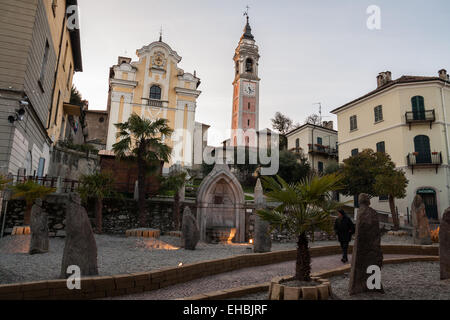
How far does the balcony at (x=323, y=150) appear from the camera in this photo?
38000 mm

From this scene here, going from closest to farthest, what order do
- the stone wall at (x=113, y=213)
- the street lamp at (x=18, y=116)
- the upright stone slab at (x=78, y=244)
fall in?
the upright stone slab at (x=78, y=244)
the street lamp at (x=18, y=116)
the stone wall at (x=113, y=213)

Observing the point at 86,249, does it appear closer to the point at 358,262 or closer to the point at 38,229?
the point at 38,229

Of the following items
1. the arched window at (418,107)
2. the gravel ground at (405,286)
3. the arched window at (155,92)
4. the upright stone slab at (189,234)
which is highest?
the arched window at (155,92)

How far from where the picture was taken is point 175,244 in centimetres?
1306

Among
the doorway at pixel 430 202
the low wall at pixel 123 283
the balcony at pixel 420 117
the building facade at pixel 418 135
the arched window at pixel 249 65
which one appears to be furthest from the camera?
the arched window at pixel 249 65

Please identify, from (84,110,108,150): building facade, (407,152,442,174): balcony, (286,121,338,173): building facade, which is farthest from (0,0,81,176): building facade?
(286,121,338,173): building facade

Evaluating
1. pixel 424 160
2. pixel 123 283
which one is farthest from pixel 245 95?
pixel 123 283

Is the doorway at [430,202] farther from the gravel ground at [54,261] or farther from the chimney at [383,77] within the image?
the gravel ground at [54,261]

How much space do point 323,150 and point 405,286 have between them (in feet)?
112

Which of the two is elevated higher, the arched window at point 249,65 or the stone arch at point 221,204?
the arched window at point 249,65

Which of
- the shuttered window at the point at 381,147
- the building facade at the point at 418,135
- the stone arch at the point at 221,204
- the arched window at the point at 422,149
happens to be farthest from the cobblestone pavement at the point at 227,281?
the shuttered window at the point at 381,147

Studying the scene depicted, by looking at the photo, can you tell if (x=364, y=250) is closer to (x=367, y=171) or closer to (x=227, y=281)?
(x=227, y=281)

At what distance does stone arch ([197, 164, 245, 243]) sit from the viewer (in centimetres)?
1777

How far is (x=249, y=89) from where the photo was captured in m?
55.9
